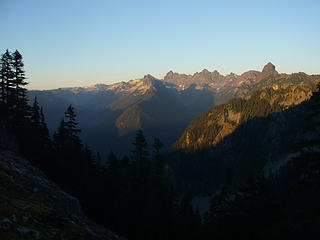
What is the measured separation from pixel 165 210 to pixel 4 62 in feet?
114

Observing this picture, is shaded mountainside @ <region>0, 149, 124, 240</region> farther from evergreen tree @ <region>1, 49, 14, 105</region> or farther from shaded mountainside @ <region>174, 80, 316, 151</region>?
shaded mountainside @ <region>174, 80, 316, 151</region>

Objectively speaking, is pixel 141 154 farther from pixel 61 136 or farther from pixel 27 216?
pixel 27 216

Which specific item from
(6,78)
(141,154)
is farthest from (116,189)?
(6,78)

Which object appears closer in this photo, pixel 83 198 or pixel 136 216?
pixel 83 198

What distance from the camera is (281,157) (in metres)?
132

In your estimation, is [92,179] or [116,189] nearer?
[92,179]

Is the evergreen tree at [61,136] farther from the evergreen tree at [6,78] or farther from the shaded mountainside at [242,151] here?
the shaded mountainside at [242,151]

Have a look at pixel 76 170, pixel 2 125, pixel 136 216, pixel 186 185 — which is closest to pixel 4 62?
pixel 2 125

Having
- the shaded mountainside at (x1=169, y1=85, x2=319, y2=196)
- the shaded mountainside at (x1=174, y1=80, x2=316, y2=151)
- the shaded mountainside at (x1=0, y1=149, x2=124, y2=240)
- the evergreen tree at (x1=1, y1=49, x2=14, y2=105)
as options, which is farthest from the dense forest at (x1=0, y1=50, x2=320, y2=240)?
the shaded mountainside at (x1=174, y1=80, x2=316, y2=151)

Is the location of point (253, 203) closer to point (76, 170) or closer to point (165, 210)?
point (165, 210)

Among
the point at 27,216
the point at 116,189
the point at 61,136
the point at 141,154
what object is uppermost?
the point at 61,136

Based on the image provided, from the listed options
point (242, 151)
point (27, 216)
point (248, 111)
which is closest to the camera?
point (27, 216)

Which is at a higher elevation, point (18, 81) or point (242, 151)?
point (18, 81)

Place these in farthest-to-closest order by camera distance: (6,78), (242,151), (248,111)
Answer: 1. (248,111)
2. (242,151)
3. (6,78)
